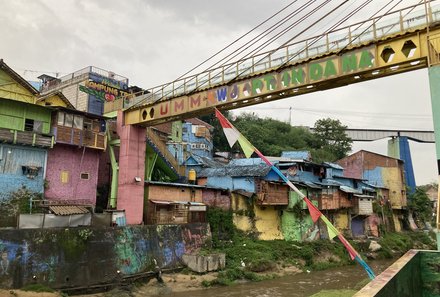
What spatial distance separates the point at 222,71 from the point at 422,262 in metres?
15.5

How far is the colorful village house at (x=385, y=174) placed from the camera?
5366 cm

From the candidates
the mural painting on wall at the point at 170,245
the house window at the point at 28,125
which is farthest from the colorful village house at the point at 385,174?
the house window at the point at 28,125

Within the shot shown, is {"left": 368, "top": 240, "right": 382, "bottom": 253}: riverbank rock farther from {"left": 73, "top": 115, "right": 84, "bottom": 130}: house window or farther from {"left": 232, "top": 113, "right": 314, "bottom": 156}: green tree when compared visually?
{"left": 73, "top": 115, "right": 84, "bottom": 130}: house window

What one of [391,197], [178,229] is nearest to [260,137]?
[391,197]

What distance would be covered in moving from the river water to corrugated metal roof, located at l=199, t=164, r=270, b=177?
9.01 meters

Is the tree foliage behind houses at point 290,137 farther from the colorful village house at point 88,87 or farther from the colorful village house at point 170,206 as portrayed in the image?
the colorful village house at point 170,206

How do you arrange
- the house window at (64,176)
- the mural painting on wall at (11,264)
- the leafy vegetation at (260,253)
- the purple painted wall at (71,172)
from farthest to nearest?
1. the house window at (64,176)
2. the purple painted wall at (71,172)
3. the leafy vegetation at (260,253)
4. the mural painting on wall at (11,264)

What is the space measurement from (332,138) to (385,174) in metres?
18.6

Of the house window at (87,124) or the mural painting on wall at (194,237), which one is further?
the house window at (87,124)

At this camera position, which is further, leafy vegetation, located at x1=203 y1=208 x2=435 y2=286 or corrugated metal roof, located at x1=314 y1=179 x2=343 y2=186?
corrugated metal roof, located at x1=314 y1=179 x2=343 y2=186

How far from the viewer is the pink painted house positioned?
965 inches

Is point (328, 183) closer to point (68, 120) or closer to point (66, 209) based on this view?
point (68, 120)

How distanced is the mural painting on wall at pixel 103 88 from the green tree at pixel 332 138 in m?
40.4

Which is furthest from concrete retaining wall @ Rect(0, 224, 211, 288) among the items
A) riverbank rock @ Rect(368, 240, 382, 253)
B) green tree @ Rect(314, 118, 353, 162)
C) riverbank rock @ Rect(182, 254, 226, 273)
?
green tree @ Rect(314, 118, 353, 162)
